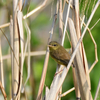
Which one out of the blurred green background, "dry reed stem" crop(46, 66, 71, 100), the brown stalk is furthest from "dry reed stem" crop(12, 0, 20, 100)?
the blurred green background

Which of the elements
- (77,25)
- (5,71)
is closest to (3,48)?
(5,71)

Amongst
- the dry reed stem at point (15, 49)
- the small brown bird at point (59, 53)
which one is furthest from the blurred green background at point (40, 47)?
the dry reed stem at point (15, 49)

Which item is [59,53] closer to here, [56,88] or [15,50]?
[15,50]

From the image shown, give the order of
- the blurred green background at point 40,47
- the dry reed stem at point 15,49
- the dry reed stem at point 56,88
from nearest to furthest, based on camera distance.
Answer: the dry reed stem at point 56,88 < the dry reed stem at point 15,49 < the blurred green background at point 40,47

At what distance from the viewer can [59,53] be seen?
1.40 m

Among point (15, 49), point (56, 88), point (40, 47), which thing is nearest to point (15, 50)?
point (15, 49)

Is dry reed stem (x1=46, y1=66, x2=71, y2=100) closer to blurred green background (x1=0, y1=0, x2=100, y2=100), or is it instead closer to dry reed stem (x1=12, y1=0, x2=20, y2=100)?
dry reed stem (x1=12, y1=0, x2=20, y2=100)

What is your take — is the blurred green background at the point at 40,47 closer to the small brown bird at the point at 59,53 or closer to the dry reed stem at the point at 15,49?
the small brown bird at the point at 59,53

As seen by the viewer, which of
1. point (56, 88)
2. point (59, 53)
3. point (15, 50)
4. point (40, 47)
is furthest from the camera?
point (40, 47)

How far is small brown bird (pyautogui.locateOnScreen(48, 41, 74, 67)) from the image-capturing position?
1295 millimetres

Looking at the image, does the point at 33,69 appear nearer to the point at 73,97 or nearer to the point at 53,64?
the point at 53,64

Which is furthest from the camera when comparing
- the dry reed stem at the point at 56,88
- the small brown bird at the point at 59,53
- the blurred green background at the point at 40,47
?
the blurred green background at the point at 40,47

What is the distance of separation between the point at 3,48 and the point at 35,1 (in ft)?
1.94

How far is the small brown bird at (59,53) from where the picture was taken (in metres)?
1.30
